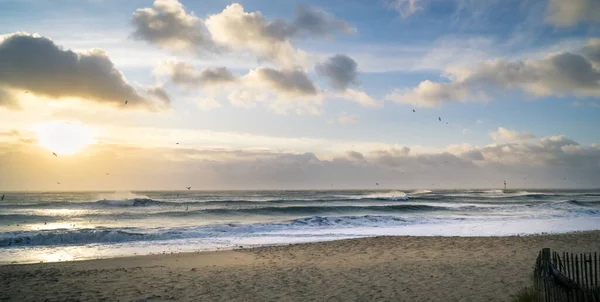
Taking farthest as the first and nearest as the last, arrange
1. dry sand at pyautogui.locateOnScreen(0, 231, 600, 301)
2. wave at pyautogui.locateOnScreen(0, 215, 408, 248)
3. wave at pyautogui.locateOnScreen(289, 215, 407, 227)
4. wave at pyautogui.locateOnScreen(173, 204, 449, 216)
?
1. wave at pyautogui.locateOnScreen(173, 204, 449, 216)
2. wave at pyautogui.locateOnScreen(289, 215, 407, 227)
3. wave at pyautogui.locateOnScreen(0, 215, 408, 248)
4. dry sand at pyautogui.locateOnScreen(0, 231, 600, 301)

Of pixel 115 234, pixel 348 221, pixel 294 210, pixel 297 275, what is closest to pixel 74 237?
pixel 115 234

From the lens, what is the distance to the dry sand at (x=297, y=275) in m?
9.17

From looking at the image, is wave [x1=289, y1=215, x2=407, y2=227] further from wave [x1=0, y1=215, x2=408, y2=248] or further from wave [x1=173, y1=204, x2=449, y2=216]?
wave [x1=173, y1=204, x2=449, y2=216]

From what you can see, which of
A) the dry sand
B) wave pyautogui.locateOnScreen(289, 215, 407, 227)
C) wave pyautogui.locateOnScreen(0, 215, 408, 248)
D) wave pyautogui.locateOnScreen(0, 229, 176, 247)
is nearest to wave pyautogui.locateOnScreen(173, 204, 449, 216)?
wave pyautogui.locateOnScreen(289, 215, 407, 227)

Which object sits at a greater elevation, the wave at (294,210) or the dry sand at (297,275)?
the dry sand at (297,275)

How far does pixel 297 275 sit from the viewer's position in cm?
1119

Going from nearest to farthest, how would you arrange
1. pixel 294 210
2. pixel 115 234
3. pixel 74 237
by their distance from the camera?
pixel 74 237 < pixel 115 234 < pixel 294 210

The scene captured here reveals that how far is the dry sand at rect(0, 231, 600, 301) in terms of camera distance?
9172 millimetres

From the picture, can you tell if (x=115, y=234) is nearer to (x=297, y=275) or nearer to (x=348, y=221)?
(x=297, y=275)

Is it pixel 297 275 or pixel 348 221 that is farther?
pixel 348 221

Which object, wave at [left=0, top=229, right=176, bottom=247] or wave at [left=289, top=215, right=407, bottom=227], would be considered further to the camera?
wave at [left=289, top=215, right=407, bottom=227]

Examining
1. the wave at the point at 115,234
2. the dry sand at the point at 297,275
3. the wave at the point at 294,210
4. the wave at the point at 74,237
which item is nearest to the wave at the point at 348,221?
the wave at the point at 115,234

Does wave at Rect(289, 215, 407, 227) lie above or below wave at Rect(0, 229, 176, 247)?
below

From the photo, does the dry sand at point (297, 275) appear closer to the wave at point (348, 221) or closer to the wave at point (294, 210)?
the wave at point (348, 221)
